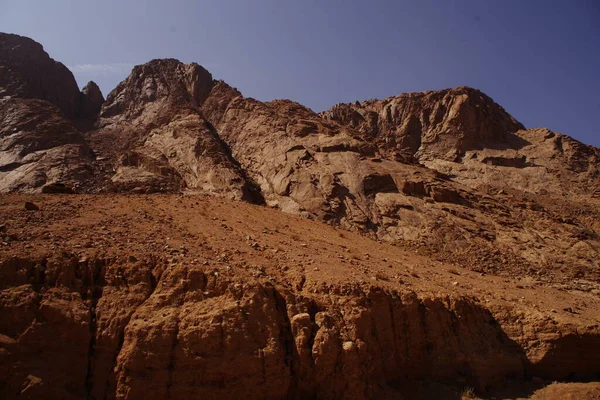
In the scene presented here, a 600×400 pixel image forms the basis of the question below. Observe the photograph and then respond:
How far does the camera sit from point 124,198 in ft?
51.6

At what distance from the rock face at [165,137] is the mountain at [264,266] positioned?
158 mm

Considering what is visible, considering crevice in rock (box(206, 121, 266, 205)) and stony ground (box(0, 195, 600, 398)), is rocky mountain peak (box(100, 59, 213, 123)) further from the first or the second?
stony ground (box(0, 195, 600, 398))

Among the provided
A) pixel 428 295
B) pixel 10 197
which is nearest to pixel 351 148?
pixel 428 295

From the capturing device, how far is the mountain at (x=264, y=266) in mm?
7812

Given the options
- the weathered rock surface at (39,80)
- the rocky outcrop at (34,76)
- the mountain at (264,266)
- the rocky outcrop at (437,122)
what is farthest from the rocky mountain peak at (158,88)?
the rocky outcrop at (437,122)

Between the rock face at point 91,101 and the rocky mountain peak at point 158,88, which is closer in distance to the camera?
the rocky mountain peak at point 158,88

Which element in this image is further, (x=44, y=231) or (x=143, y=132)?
(x=143, y=132)

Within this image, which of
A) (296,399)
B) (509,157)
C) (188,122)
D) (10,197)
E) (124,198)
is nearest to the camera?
(296,399)

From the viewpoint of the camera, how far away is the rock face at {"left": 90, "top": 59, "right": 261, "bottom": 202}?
2112cm

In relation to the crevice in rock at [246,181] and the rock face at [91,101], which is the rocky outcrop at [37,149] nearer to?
the rock face at [91,101]

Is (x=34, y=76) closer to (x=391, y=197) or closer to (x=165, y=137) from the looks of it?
(x=165, y=137)

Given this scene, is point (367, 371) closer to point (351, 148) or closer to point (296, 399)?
point (296, 399)

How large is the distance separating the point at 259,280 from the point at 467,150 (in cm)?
3235

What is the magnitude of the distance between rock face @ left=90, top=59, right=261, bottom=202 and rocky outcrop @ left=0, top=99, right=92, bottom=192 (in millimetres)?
→ 1680
